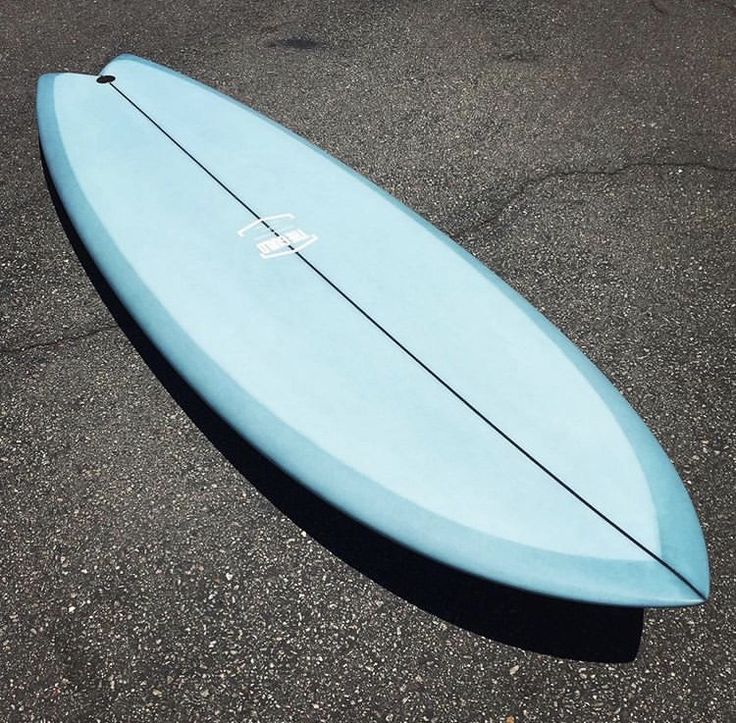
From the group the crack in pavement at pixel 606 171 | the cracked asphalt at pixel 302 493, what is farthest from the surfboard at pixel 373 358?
the crack in pavement at pixel 606 171

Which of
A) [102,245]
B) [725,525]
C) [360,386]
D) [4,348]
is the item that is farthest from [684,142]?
[4,348]

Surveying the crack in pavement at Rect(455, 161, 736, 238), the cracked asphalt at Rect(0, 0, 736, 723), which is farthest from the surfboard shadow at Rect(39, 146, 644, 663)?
the crack in pavement at Rect(455, 161, 736, 238)

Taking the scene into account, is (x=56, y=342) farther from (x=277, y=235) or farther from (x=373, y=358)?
(x=373, y=358)

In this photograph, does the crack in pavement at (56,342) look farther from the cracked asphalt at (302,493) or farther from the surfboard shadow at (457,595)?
the surfboard shadow at (457,595)

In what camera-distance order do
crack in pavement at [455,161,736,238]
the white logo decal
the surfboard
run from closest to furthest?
1. the surfboard
2. the white logo decal
3. crack in pavement at [455,161,736,238]

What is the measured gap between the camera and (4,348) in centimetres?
290

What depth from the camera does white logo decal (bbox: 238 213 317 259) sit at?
2830 millimetres

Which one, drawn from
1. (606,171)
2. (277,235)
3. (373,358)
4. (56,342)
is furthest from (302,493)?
(606,171)

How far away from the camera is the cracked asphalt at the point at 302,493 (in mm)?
2086

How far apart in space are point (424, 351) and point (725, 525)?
1072 mm

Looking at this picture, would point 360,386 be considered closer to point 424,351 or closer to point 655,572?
point 424,351

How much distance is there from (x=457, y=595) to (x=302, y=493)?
22.5 inches

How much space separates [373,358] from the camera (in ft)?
8.14

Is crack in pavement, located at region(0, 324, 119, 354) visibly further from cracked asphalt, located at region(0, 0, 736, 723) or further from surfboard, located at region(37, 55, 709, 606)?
surfboard, located at region(37, 55, 709, 606)
